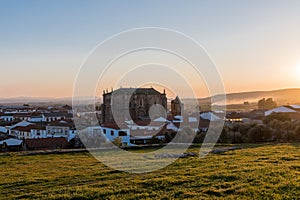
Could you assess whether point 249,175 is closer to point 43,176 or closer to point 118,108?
point 43,176

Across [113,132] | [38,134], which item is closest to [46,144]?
[113,132]

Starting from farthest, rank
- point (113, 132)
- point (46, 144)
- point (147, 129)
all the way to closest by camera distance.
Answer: point (147, 129) → point (113, 132) → point (46, 144)

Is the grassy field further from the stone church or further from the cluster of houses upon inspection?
the stone church

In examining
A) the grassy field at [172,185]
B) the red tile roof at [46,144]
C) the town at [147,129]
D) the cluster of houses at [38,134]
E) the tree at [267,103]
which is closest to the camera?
the grassy field at [172,185]

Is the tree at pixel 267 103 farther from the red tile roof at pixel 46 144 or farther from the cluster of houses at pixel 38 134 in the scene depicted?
the red tile roof at pixel 46 144

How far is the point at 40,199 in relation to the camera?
9.43 meters

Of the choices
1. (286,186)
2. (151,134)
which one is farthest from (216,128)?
(286,186)

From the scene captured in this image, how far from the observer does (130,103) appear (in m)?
70.6

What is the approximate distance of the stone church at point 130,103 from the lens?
68.9m

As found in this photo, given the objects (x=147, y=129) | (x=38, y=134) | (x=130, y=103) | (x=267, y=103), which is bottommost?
(x=38, y=134)

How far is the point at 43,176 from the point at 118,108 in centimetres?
5453

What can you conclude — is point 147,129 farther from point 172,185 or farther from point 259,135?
point 172,185

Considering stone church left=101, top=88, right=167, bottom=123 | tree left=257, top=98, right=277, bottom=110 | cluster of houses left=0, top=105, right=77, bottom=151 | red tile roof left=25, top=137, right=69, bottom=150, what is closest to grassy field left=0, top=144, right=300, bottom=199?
red tile roof left=25, top=137, right=69, bottom=150

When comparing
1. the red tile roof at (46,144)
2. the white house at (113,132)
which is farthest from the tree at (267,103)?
the red tile roof at (46,144)
